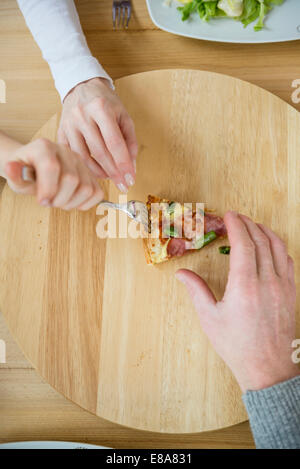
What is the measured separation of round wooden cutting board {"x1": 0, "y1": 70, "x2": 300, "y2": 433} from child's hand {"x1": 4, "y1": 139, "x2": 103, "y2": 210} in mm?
499

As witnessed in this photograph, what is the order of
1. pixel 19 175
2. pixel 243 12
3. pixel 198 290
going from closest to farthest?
pixel 19 175 < pixel 198 290 < pixel 243 12

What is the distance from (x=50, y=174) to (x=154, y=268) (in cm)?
65

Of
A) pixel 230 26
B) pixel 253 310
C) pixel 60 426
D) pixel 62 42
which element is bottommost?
pixel 60 426

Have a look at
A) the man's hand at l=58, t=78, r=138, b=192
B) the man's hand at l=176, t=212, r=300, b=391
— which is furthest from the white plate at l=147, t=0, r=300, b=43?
the man's hand at l=176, t=212, r=300, b=391

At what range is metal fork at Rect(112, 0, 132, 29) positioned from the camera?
69.4 inches

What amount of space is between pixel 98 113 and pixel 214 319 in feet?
2.52

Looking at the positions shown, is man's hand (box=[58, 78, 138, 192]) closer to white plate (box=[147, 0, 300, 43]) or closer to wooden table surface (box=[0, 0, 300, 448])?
wooden table surface (box=[0, 0, 300, 448])

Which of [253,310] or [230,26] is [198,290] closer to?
[253,310]

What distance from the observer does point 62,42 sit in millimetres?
1478

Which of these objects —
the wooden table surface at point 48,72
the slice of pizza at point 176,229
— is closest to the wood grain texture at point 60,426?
the wooden table surface at point 48,72

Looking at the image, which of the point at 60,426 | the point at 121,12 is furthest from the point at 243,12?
the point at 60,426

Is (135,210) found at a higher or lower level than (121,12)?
lower

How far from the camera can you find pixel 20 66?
1740 mm

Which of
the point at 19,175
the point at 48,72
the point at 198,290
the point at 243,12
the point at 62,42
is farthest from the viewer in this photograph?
the point at 48,72
